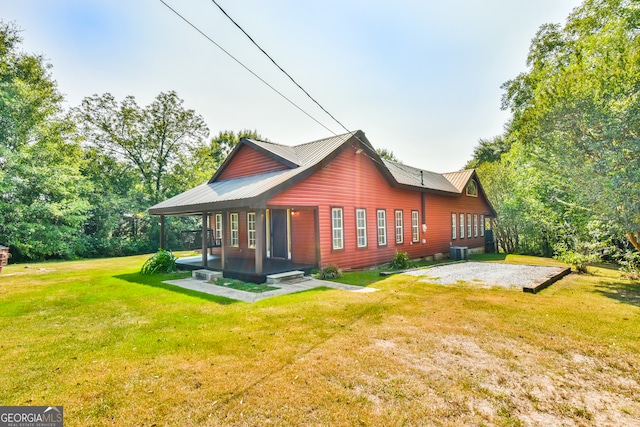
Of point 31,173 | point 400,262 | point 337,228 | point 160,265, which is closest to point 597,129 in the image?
point 400,262

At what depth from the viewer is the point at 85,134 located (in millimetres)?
23391

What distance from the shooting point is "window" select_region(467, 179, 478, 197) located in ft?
62.9

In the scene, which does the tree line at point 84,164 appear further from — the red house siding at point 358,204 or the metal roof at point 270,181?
the red house siding at point 358,204

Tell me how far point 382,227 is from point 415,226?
114 inches

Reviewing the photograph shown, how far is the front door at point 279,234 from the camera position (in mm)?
11555

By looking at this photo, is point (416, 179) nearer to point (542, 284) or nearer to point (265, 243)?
point (265, 243)

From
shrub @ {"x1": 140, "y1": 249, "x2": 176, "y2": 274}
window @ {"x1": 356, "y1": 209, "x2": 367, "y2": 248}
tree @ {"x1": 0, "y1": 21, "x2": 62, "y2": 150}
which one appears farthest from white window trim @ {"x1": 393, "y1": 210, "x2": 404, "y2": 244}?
tree @ {"x1": 0, "y1": 21, "x2": 62, "y2": 150}

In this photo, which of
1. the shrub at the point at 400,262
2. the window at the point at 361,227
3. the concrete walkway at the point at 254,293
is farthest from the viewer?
the shrub at the point at 400,262

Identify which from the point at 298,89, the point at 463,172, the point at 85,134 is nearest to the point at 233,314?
the point at 298,89

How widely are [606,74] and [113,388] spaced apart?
38.4 ft

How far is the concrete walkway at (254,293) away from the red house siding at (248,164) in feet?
14.6

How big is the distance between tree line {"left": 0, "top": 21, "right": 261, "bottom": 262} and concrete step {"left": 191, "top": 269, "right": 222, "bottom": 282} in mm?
12113

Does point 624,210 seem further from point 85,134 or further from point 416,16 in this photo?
point 85,134

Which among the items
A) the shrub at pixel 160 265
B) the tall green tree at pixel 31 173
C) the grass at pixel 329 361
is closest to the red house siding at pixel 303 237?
the grass at pixel 329 361
